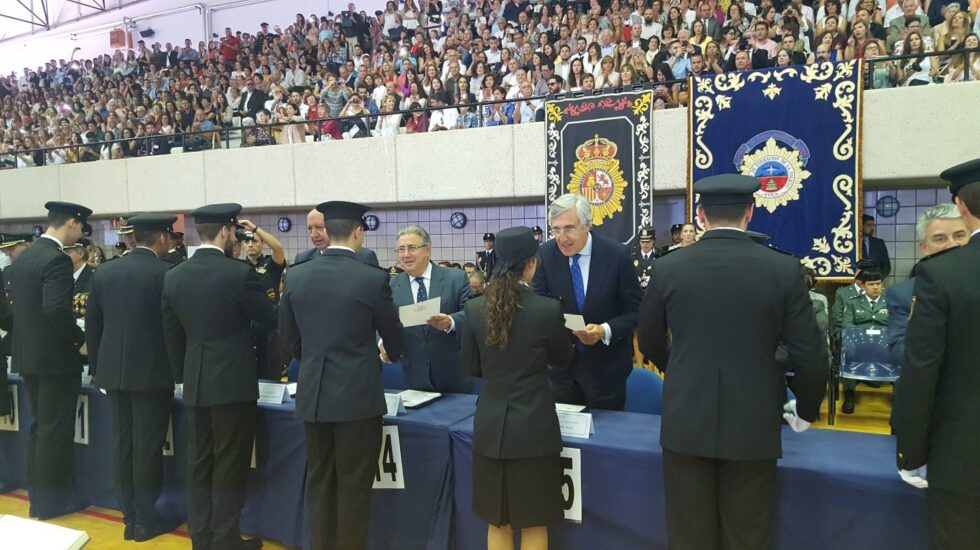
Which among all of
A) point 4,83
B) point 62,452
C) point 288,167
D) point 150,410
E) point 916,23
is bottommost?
point 62,452

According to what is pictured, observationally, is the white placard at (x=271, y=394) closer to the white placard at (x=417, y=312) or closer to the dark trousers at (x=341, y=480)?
the dark trousers at (x=341, y=480)

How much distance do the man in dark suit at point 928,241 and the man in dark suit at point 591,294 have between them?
108 cm

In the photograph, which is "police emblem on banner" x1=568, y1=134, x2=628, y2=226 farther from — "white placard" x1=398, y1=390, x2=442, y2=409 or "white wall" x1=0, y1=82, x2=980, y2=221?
"white placard" x1=398, y1=390, x2=442, y2=409

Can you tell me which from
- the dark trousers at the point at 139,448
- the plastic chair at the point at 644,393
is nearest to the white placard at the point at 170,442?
the dark trousers at the point at 139,448

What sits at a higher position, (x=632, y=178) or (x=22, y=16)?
(x=22, y=16)

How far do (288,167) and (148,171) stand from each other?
305 cm

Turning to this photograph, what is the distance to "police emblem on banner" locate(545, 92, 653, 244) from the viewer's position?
7266mm

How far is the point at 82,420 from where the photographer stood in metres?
3.77

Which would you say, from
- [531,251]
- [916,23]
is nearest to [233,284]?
[531,251]

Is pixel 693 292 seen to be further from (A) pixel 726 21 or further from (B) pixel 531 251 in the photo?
(A) pixel 726 21

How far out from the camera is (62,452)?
363 centimetres

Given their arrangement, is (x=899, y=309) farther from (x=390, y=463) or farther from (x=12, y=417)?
(x=12, y=417)

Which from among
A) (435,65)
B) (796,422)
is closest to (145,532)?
(796,422)

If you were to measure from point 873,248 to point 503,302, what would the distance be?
A: 21.5 feet
